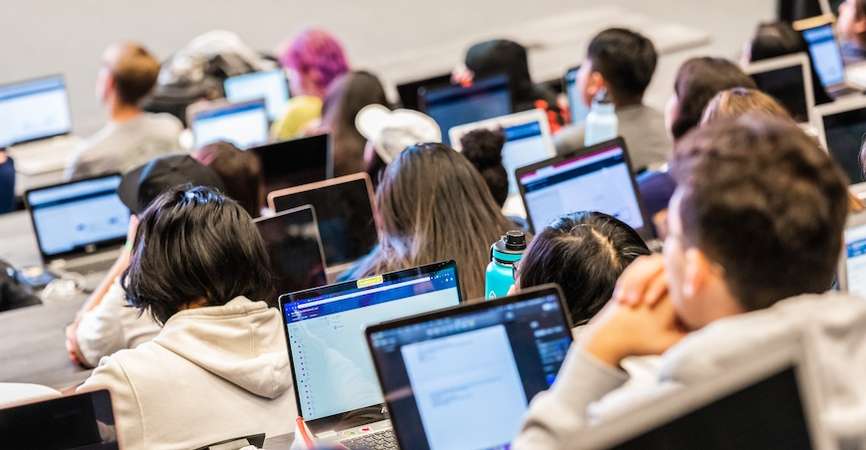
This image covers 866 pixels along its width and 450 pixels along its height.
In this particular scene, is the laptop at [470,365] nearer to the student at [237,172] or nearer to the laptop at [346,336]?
the laptop at [346,336]

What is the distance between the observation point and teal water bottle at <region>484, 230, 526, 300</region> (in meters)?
2.34

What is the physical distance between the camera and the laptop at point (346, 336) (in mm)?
2152

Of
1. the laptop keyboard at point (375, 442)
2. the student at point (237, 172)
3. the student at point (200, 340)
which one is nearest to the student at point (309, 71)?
the student at point (237, 172)

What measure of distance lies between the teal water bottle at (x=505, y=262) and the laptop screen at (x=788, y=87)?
242cm

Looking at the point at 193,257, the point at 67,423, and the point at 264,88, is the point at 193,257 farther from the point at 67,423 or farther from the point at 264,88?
the point at 264,88

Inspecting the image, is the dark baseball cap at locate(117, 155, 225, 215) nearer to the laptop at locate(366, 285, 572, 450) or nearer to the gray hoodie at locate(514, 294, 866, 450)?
the laptop at locate(366, 285, 572, 450)

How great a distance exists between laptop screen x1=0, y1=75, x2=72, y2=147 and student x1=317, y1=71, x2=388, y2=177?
6.69ft

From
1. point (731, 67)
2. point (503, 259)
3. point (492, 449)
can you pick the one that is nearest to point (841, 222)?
point (492, 449)

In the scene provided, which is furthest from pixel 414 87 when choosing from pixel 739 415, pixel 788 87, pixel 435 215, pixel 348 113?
pixel 739 415

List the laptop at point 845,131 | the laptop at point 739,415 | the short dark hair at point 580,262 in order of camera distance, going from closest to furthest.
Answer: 1. the laptop at point 739,415
2. the short dark hair at point 580,262
3. the laptop at point 845,131

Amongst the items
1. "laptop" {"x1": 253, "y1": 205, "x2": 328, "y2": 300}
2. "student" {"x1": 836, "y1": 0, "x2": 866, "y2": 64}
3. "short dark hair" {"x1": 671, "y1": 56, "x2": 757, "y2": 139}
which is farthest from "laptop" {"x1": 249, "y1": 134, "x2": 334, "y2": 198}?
"student" {"x1": 836, "y1": 0, "x2": 866, "y2": 64}

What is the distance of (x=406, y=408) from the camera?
1.72 m

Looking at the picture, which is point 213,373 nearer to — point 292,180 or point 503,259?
point 503,259

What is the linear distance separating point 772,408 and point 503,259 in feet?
3.62
